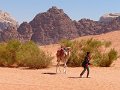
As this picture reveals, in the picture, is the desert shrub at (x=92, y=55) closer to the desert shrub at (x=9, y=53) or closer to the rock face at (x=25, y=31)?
the desert shrub at (x=9, y=53)

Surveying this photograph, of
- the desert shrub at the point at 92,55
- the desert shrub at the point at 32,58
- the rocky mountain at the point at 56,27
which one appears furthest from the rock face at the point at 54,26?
the desert shrub at the point at 32,58

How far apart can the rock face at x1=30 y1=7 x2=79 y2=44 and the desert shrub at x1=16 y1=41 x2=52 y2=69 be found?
91541 mm

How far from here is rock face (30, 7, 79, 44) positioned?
123m

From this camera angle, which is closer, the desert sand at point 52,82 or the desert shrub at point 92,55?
the desert sand at point 52,82

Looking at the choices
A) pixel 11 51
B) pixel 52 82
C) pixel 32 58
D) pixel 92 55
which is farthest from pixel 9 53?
pixel 52 82

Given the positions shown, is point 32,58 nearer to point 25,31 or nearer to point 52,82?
point 52,82

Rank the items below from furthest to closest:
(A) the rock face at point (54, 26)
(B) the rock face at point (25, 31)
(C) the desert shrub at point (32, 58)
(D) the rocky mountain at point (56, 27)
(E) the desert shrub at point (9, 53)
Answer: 1. (A) the rock face at point (54, 26)
2. (D) the rocky mountain at point (56, 27)
3. (B) the rock face at point (25, 31)
4. (E) the desert shrub at point (9, 53)
5. (C) the desert shrub at point (32, 58)

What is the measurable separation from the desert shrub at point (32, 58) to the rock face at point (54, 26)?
91.5 m

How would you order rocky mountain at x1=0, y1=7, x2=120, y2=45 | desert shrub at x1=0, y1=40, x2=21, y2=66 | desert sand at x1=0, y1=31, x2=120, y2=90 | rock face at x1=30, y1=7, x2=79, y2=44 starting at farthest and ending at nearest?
rock face at x1=30, y1=7, x2=79, y2=44 < rocky mountain at x1=0, y1=7, x2=120, y2=45 < desert shrub at x1=0, y1=40, x2=21, y2=66 < desert sand at x1=0, y1=31, x2=120, y2=90

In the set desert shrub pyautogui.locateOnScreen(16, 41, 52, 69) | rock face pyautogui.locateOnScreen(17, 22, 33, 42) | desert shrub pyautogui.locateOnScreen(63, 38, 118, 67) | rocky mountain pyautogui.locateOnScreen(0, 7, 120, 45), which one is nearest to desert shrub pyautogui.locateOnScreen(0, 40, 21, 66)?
desert shrub pyautogui.locateOnScreen(16, 41, 52, 69)

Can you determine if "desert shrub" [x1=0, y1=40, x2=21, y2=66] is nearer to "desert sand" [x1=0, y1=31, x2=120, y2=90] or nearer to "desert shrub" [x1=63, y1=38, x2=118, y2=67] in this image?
"desert shrub" [x1=63, y1=38, x2=118, y2=67]

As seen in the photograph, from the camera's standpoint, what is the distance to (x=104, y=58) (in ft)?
101

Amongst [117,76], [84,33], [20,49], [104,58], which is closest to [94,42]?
[104,58]

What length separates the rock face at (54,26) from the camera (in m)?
123
